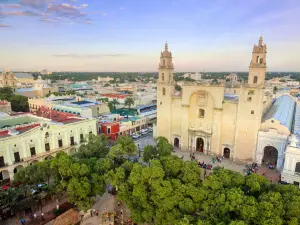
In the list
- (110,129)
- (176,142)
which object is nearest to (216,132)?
(176,142)

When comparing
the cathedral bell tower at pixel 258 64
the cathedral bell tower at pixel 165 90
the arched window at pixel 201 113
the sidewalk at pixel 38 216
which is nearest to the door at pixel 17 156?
the sidewalk at pixel 38 216

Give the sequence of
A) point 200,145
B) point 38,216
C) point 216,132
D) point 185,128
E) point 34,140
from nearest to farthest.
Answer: point 38,216 → point 34,140 → point 216,132 → point 185,128 → point 200,145

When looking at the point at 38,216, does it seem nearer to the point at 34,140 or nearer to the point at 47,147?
the point at 34,140

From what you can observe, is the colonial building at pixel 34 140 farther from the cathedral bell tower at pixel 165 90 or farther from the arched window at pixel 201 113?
the arched window at pixel 201 113

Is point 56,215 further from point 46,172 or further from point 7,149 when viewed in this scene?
point 7,149

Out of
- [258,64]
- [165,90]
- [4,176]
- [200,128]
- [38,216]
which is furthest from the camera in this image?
[165,90]

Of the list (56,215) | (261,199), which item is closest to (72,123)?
(56,215)
